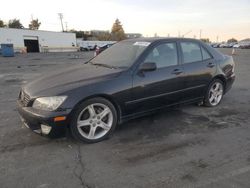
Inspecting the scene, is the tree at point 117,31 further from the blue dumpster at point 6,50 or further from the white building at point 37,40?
the blue dumpster at point 6,50

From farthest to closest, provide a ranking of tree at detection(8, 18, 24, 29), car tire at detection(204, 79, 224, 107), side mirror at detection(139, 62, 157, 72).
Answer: tree at detection(8, 18, 24, 29) → car tire at detection(204, 79, 224, 107) → side mirror at detection(139, 62, 157, 72)

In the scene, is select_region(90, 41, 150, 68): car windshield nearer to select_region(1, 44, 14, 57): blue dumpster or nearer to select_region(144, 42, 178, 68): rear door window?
select_region(144, 42, 178, 68): rear door window

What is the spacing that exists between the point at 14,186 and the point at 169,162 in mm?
1837

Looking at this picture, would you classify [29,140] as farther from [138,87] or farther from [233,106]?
[233,106]

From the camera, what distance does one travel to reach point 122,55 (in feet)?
14.8

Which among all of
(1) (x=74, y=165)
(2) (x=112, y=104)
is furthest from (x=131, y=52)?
(1) (x=74, y=165)

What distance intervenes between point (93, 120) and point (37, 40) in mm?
51683

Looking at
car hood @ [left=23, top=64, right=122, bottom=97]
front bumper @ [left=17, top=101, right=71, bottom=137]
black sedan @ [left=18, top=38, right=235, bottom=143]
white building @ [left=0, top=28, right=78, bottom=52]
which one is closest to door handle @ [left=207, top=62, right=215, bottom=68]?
black sedan @ [left=18, top=38, right=235, bottom=143]

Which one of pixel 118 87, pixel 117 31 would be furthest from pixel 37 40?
pixel 118 87

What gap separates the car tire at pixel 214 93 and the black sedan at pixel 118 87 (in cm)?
5

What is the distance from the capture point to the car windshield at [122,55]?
4.20 metres

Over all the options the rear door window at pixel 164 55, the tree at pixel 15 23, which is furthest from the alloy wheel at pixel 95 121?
the tree at pixel 15 23

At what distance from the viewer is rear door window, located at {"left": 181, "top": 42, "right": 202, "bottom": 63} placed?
4.77m

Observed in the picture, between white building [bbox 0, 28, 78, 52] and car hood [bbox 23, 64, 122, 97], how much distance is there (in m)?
42.9
